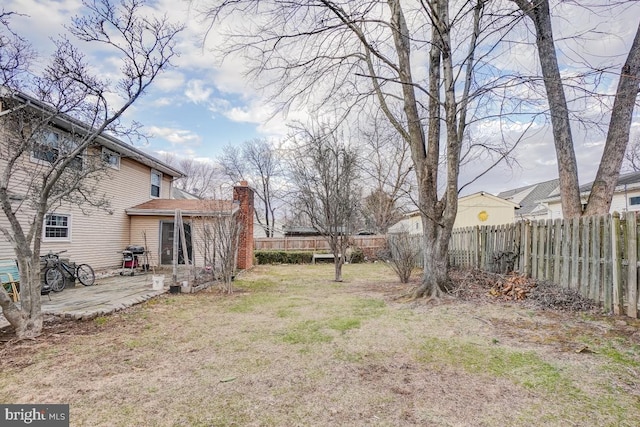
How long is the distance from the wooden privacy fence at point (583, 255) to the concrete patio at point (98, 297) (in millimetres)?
7827

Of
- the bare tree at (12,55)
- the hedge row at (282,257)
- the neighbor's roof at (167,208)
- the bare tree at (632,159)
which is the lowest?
the hedge row at (282,257)

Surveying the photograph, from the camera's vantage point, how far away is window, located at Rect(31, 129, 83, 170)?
683 centimetres

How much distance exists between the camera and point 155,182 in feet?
50.2

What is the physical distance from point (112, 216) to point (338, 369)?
39.0 feet

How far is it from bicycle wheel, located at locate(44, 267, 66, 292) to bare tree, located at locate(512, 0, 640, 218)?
1100 cm

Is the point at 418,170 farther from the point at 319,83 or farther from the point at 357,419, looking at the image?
the point at 357,419

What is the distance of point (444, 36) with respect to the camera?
6.18 meters

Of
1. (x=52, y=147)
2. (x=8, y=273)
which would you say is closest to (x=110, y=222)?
(x=8, y=273)

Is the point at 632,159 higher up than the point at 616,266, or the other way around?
the point at 632,159

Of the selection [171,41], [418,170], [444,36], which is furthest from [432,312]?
[171,41]

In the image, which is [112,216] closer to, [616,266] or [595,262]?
[595,262]

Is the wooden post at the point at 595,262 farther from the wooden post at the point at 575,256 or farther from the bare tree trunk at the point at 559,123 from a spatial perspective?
the bare tree trunk at the point at 559,123

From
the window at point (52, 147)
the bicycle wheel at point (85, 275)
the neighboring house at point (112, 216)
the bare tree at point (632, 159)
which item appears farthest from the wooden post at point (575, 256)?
the bare tree at point (632, 159)

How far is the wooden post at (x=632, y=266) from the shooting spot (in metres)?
4.57
